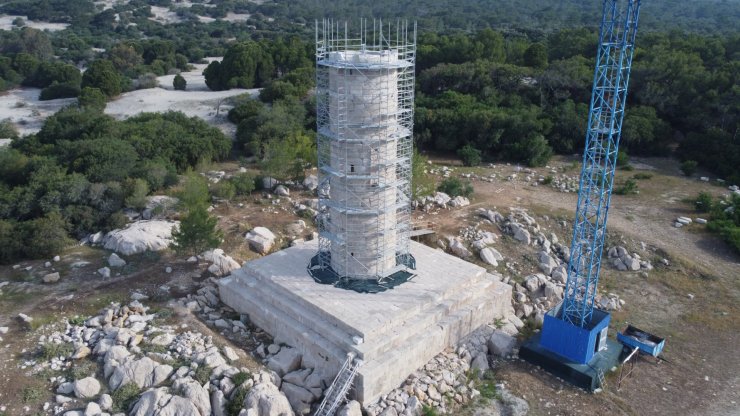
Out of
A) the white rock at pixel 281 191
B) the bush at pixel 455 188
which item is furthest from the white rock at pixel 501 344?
the white rock at pixel 281 191

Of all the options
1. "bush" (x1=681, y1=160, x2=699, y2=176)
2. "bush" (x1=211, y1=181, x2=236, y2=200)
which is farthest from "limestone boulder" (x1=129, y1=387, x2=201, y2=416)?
"bush" (x1=681, y1=160, x2=699, y2=176)

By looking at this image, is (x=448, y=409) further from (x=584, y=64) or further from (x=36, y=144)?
(x=584, y=64)

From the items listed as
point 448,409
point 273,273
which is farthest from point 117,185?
point 448,409

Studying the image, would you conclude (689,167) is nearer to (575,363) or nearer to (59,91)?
(575,363)

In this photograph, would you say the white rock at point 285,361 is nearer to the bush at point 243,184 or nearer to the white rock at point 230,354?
the white rock at point 230,354

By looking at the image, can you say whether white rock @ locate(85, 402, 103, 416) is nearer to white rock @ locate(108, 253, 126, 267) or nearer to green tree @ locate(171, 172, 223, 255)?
green tree @ locate(171, 172, 223, 255)
